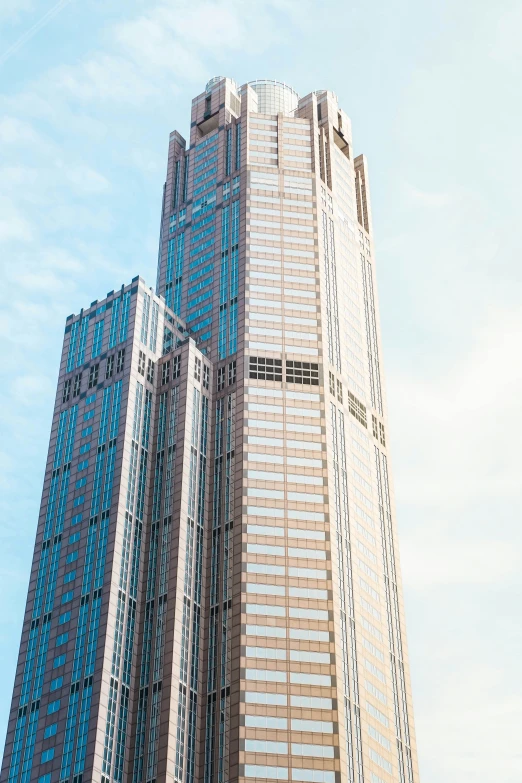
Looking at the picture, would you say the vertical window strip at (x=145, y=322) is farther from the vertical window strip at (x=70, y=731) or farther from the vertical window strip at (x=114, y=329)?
the vertical window strip at (x=70, y=731)

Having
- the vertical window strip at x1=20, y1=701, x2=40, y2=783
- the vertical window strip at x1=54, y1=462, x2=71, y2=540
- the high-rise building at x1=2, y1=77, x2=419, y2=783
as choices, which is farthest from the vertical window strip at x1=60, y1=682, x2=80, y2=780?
the vertical window strip at x1=54, y1=462, x2=71, y2=540

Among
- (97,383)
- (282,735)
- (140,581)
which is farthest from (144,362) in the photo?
(282,735)

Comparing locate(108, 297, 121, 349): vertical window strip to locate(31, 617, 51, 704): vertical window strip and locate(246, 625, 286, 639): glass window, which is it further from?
locate(246, 625, 286, 639): glass window

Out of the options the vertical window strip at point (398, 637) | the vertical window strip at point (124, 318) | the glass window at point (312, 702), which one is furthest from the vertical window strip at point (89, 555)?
the vertical window strip at point (398, 637)

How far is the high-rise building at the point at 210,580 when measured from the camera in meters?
155

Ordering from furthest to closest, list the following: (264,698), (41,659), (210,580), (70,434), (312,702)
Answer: (70,434), (210,580), (41,659), (312,702), (264,698)

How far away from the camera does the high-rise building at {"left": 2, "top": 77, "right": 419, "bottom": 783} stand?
15488 centimetres

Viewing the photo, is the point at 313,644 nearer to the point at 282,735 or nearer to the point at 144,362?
the point at 282,735

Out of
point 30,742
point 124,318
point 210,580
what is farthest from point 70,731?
point 124,318

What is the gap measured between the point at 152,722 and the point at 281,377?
63.8 m

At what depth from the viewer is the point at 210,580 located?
17325 cm

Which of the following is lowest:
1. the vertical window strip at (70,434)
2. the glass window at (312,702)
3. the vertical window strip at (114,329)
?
the glass window at (312,702)

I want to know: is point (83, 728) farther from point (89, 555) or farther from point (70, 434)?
point (70, 434)

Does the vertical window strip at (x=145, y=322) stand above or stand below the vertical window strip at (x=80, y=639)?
above
